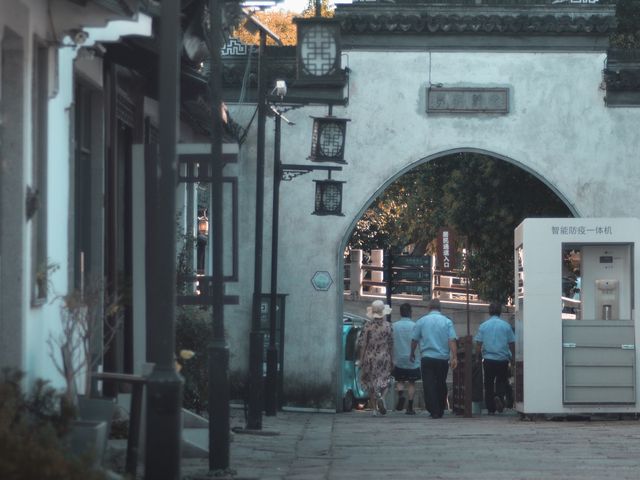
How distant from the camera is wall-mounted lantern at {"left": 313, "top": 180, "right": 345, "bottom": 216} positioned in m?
21.3

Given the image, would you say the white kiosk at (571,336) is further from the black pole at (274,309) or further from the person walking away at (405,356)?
the black pole at (274,309)

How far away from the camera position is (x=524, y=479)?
10789 mm

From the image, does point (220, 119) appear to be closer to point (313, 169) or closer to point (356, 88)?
point (313, 169)

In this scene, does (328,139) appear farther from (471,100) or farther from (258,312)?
(258,312)

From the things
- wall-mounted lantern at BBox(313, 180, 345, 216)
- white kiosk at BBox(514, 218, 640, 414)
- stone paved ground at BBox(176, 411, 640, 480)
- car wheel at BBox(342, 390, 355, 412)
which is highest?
wall-mounted lantern at BBox(313, 180, 345, 216)

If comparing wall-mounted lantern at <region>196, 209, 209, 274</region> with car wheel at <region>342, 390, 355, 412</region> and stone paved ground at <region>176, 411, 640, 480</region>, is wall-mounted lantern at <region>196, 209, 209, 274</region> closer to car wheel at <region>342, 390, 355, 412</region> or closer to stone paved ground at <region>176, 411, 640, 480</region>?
car wheel at <region>342, 390, 355, 412</region>

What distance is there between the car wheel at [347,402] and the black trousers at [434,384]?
124 inches

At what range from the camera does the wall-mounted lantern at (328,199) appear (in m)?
21.3

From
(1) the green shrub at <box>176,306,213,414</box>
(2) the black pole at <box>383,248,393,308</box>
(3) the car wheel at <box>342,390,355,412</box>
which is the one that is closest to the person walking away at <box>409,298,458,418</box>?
(3) the car wheel at <box>342,390,355,412</box>

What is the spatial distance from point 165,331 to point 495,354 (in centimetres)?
1255

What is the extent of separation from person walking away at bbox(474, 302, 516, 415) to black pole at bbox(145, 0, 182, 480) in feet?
40.4

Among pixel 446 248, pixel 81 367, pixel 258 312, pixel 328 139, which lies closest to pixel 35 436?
pixel 81 367

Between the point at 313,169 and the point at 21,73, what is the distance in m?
11.3

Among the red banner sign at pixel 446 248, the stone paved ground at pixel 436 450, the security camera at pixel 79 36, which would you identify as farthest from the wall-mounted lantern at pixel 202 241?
the security camera at pixel 79 36
